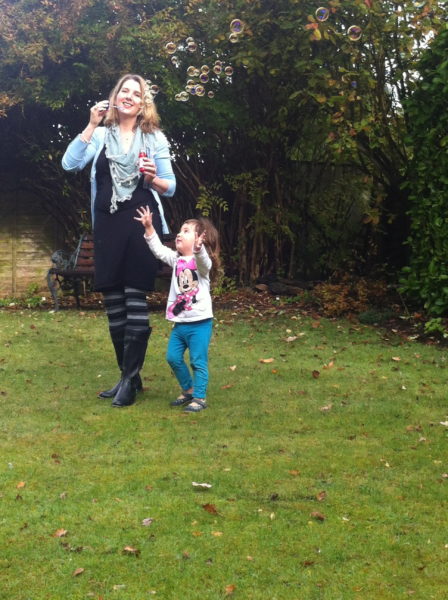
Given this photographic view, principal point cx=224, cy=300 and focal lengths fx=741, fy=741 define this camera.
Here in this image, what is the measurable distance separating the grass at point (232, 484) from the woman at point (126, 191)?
2.21 ft

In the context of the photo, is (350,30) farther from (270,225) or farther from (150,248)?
(150,248)

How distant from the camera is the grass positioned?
8.72 ft

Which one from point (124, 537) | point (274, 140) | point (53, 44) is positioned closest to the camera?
point (124, 537)

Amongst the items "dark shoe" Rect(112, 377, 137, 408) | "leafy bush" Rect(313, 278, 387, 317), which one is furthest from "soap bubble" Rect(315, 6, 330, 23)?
"dark shoe" Rect(112, 377, 137, 408)

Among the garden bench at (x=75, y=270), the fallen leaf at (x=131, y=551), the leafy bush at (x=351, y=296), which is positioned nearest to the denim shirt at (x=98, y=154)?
the fallen leaf at (x=131, y=551)

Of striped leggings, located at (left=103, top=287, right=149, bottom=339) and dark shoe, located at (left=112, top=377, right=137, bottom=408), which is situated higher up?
striped leggings, located at (left=103, top=287, right=149, bottom=339)

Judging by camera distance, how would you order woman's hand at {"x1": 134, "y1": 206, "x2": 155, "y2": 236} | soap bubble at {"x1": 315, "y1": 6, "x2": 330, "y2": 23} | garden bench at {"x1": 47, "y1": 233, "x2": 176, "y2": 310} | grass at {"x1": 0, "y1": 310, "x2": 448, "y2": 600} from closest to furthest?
1. grass at {"x1": 0, "y1": 310, "x2": 448, "y2": 600}
2. woman's hand at {"x1": 134, "y1": 206, "x2": 155, "y2": 236}
3. soap bubble at {"x1": 315, "y1": 6, "x2": 330, "y2": 23}
4. garden bench at {"x1": 47, "y1": 233, "x2": 176, "y2": 310}

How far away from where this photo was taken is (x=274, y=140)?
10.6 m

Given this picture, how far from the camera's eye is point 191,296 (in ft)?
15.9

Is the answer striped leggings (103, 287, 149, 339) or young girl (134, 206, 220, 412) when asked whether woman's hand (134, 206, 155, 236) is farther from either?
striped leggings (103, 287, 149, 339)

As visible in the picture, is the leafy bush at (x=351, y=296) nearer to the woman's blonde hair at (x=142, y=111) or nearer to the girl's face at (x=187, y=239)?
the girl's face at (x=187, y=239)

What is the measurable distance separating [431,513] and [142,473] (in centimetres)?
138

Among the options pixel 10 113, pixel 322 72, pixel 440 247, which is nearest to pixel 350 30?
pixel 322 72

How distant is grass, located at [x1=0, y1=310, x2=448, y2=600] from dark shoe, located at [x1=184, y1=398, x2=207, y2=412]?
2.9 inches
